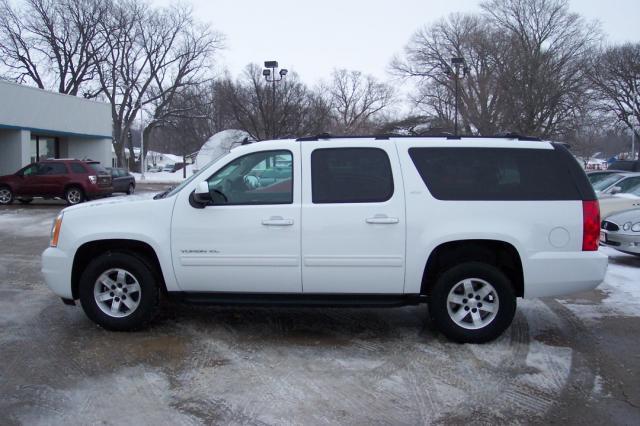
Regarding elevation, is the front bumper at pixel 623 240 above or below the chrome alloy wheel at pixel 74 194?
below

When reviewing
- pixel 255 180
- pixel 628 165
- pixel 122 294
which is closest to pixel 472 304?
pixel 255 180

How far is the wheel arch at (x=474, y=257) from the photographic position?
5.28 meters

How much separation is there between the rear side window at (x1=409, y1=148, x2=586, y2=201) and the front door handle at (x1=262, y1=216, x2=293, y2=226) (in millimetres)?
1292

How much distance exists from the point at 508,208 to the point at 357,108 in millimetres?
85928

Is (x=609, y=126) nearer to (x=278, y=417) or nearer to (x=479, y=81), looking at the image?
(x=479, y=81)

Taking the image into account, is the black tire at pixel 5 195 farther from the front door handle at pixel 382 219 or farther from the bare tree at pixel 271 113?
the front door handle at pixel 382 219

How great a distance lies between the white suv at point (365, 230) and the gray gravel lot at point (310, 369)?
1.36 feet

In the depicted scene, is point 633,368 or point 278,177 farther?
point 278,177

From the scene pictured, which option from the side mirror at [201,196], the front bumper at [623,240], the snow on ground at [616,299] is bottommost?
the snow on ground at [616,299]

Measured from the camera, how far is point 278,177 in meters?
5.38

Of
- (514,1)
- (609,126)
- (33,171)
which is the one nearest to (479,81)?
(514,1)

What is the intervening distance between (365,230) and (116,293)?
2490mm

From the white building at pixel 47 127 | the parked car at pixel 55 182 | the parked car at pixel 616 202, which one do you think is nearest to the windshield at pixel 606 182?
the parked car at pixel 616 202

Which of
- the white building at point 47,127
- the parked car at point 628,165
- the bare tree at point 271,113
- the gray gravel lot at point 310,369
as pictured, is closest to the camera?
the gray gravel lot at point 310,369
